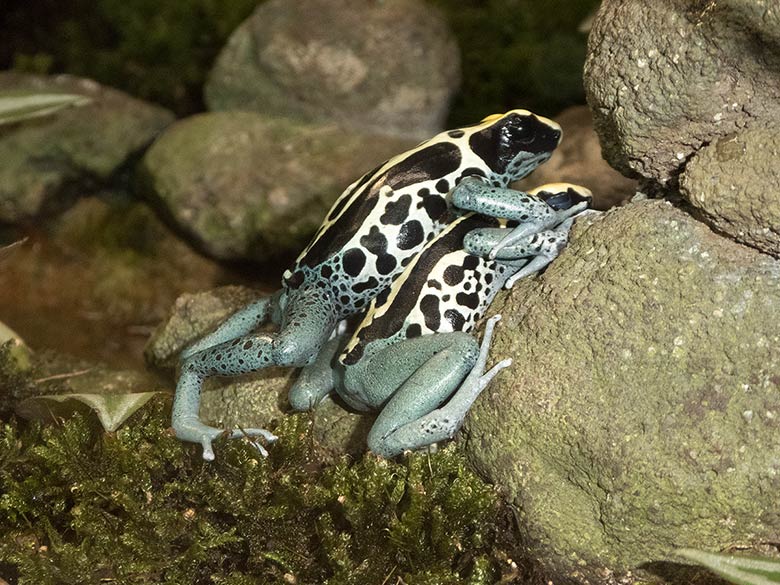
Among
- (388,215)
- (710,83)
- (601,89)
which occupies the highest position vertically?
(710,83)

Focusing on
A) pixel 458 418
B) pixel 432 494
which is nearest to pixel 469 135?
pixel 458 418

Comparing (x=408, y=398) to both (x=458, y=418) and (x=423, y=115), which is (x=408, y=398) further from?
(x=423, y=115)

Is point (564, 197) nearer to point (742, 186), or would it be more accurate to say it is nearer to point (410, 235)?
point (410, 235)

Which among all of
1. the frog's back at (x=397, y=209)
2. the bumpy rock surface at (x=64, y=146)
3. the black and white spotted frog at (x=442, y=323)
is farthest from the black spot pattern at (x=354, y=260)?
the bumpy rock surface at (x=64, y=146)

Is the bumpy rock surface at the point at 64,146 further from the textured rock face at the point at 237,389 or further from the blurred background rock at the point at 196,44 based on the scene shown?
the textured rock face at the point at 237,389

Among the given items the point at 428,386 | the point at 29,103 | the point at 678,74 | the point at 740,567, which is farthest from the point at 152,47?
the point at 740,567

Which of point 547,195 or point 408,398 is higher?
point 547,195
